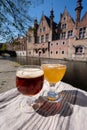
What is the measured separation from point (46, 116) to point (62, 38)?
2540 cm

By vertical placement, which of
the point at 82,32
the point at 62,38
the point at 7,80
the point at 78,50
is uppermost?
the point at 82,32

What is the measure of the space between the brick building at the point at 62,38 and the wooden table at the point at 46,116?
1868 cm

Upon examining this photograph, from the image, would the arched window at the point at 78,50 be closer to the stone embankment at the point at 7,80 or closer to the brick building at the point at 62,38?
the brick building at the point at 62,38

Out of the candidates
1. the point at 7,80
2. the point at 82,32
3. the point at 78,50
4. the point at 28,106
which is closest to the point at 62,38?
the point at 82,32

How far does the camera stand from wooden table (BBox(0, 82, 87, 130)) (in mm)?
509

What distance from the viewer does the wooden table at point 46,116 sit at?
51 cm

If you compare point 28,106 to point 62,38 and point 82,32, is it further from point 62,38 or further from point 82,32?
point 62,38

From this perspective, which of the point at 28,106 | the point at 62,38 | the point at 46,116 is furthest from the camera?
the point at 62,38

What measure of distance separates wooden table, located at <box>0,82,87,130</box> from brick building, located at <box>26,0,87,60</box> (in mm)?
18678

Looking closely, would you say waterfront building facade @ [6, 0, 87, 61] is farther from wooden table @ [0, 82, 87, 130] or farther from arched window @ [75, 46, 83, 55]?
wooden table @ [0, 82, 87, 130]

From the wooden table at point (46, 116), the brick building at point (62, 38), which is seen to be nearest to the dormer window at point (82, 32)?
the brick building at point (62, 38)

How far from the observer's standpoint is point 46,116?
23.2 inches

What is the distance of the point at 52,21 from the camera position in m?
26.1

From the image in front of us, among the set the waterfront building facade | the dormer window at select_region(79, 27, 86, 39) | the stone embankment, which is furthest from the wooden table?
the dormer window at select_region(79, 27, 86, 39)
